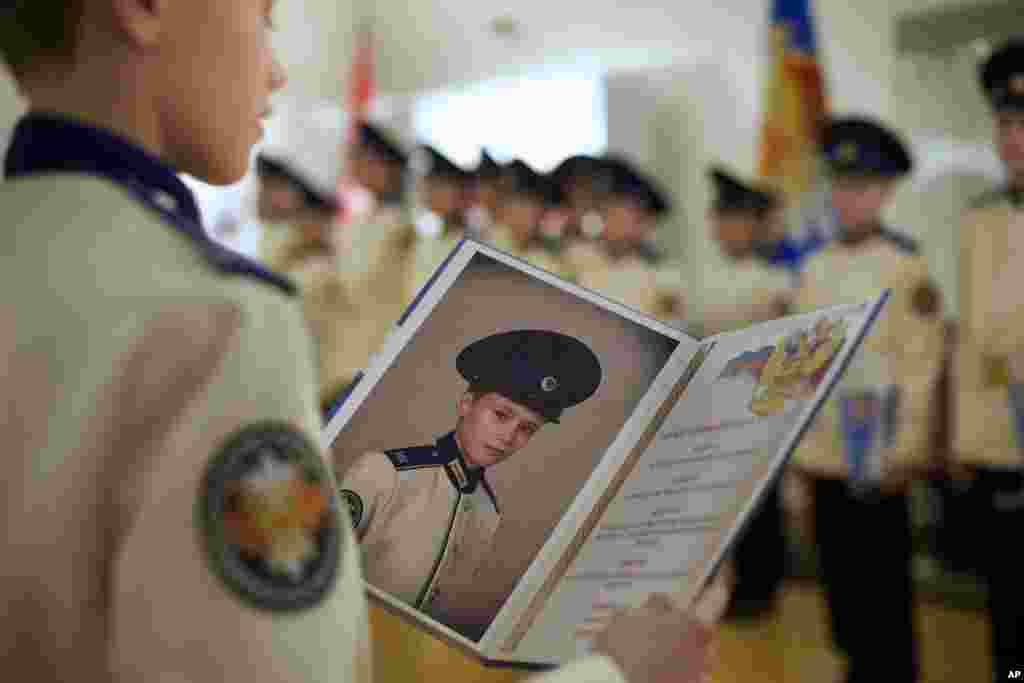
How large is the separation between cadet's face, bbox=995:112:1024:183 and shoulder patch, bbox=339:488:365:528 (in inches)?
68.9

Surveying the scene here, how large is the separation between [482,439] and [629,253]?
113 inches

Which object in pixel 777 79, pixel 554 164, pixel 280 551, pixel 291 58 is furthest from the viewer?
pixel 291 58

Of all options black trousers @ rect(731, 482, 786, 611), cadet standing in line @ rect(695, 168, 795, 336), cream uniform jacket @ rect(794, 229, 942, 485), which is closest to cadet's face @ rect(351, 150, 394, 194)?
cadet standing in line @ rect(695, 168, 795, 336)

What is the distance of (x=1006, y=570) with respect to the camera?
200 centimetres

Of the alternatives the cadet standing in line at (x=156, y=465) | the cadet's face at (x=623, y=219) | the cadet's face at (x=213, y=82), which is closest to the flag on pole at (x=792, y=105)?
the cadet's face at (x=623, y=219)

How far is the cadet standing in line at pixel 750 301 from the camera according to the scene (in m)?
3.09

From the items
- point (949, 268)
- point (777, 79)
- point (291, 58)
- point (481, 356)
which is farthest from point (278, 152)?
point (481, 356)

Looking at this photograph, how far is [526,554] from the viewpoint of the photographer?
2.10ft

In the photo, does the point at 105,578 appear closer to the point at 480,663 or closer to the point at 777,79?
the point at 480,663

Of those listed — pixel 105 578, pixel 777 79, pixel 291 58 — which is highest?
pixel 777 79

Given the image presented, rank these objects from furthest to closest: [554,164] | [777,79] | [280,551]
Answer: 1. [777,79]
2. [554,164]
3. [280,551]

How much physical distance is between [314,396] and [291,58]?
495 cm

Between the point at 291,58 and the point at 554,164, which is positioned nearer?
the point at 554,164

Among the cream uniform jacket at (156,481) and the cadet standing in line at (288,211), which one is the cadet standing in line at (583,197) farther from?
the cream uniform jacket at (156,481)
